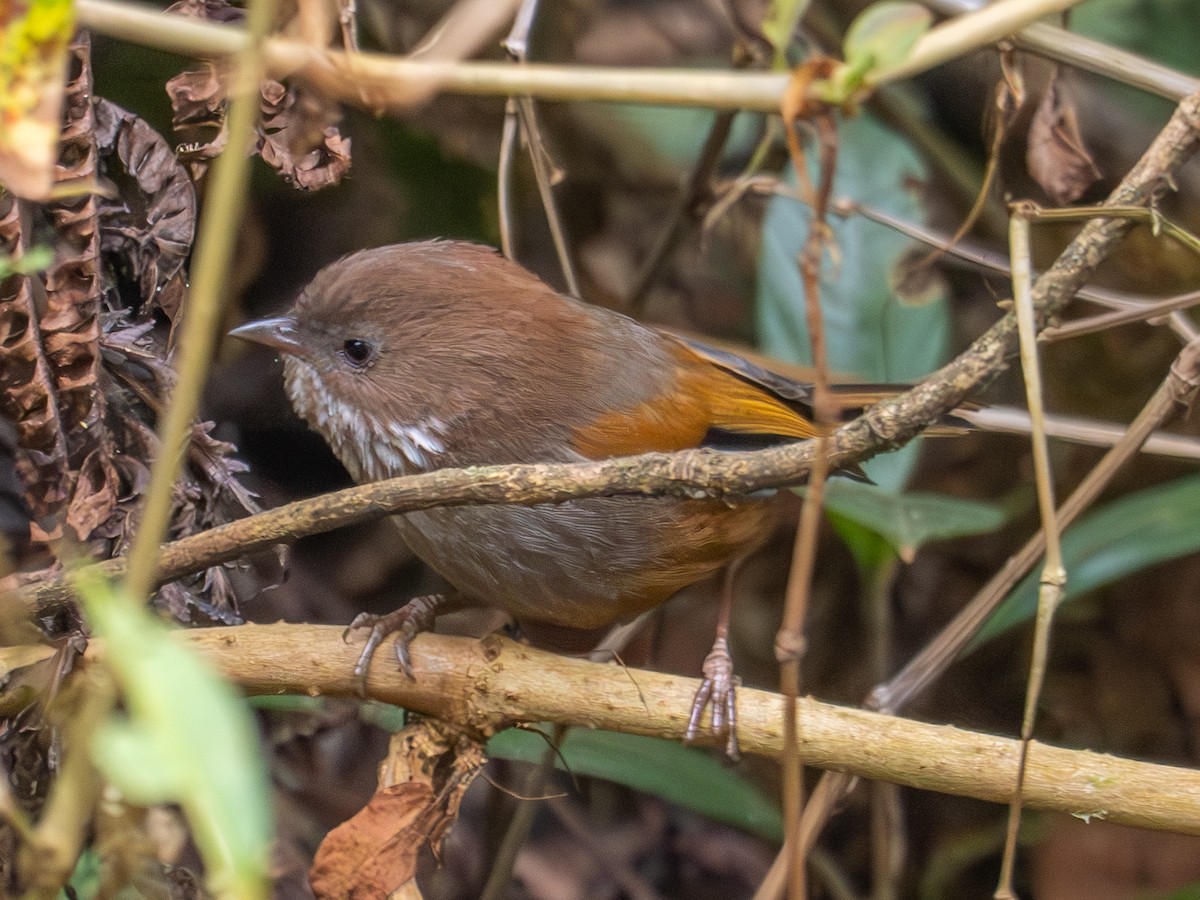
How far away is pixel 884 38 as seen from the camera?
55.4 inches

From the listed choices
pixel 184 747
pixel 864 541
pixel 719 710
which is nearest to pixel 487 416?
pixel 719 710

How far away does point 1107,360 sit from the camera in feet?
13.7

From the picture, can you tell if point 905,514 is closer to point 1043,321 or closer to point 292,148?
point 1043,321

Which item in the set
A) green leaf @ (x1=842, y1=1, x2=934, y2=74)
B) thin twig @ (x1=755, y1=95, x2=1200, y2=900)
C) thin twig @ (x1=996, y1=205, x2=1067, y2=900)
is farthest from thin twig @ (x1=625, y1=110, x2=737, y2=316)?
green leaf @ (x1=842, y1=1, x2=934, y2=74)

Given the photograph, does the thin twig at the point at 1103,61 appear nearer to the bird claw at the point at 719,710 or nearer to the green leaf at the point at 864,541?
the green leaf at the point at 864,541

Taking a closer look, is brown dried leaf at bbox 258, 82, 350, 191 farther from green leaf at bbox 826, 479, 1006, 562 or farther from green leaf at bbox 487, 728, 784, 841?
green leaf at bbox 826, 479, 1006, 562

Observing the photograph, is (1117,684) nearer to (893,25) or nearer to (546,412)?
(546,412)

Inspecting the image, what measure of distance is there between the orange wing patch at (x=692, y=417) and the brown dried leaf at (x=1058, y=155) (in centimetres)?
81

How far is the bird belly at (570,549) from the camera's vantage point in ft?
8.34

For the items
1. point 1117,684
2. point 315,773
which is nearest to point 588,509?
point 315,773

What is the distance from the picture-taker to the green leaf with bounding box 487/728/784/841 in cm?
314

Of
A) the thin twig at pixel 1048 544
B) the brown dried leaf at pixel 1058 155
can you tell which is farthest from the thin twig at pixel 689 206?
the thin twig at pixel 1048 544

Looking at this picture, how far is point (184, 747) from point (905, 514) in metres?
2.68

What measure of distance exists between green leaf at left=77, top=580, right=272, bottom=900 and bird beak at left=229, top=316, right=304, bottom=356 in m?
1.87
